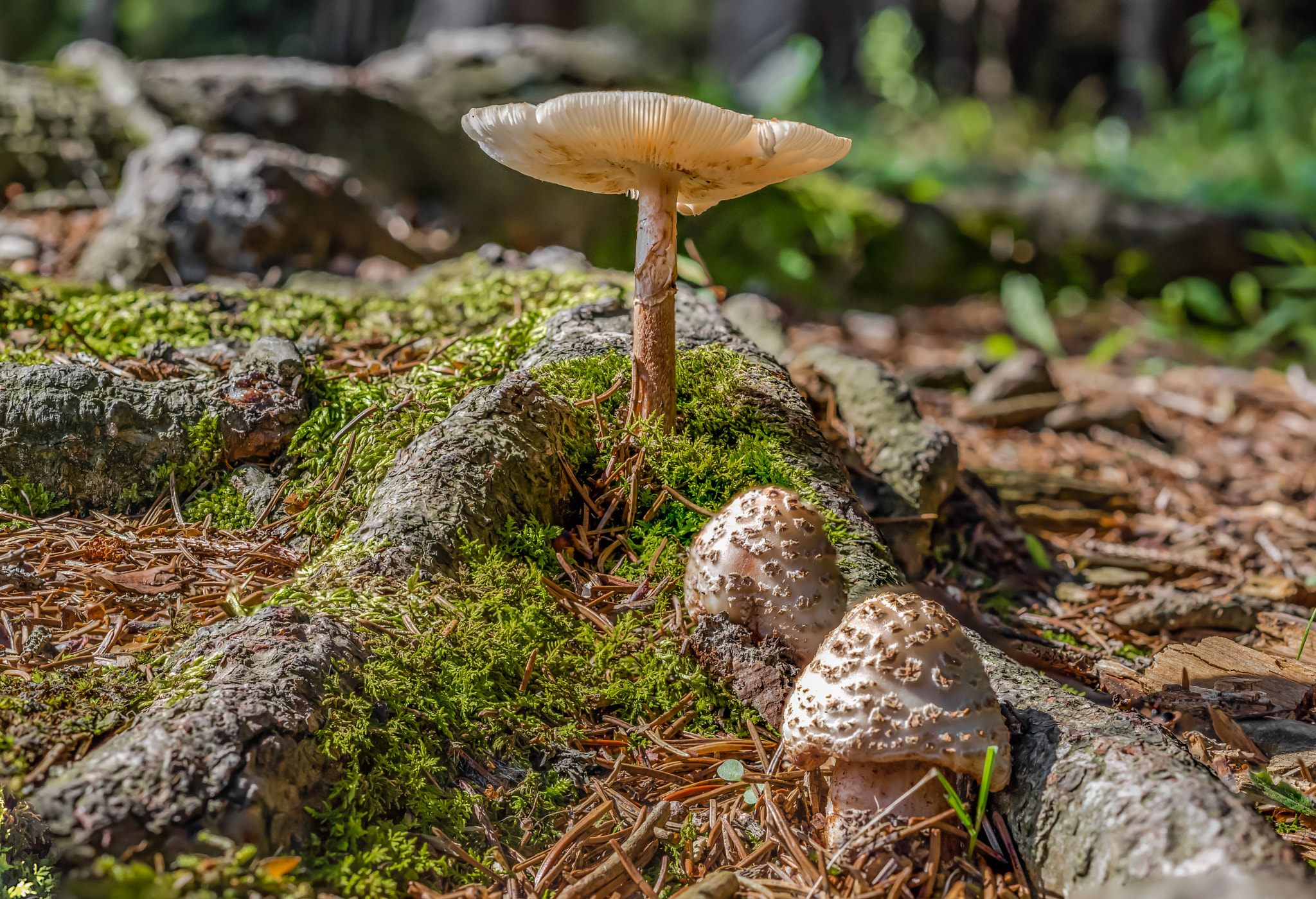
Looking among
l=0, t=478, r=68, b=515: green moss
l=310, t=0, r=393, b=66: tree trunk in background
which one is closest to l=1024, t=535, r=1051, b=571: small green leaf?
l=0, t=478, r=68, b=515: green moss

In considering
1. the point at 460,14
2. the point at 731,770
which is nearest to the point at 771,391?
the point at 731,770

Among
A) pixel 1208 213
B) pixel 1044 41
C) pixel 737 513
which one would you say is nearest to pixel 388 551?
pixel 737 513

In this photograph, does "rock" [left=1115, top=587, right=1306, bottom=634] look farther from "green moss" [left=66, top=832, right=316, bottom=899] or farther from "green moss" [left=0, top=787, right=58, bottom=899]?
"green moss" [left=0, top=787, right=58, bottom=899]

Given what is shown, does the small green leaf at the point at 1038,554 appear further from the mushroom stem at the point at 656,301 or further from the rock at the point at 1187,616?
the mushroom stem at the point at 656,301

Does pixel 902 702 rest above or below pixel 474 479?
below

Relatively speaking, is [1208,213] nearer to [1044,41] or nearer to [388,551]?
[388,551]

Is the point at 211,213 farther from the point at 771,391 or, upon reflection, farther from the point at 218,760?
the point at 218,760
